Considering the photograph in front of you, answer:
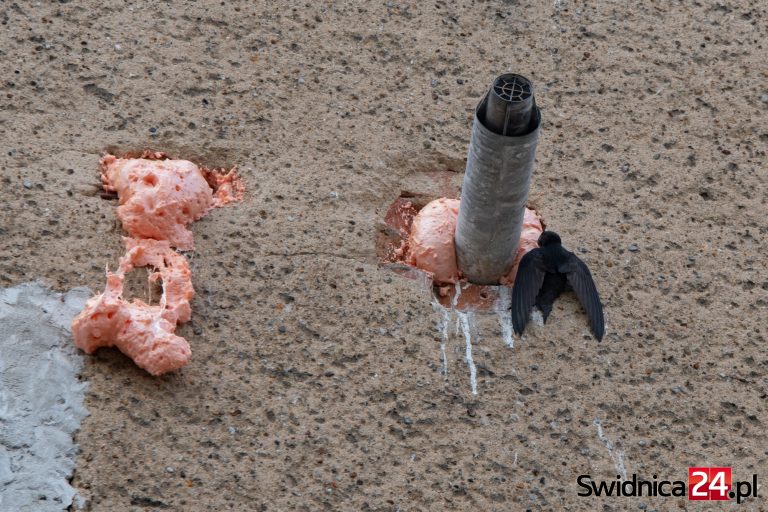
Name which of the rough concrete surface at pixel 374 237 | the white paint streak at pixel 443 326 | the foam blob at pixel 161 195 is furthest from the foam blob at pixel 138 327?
the white paint streak at pixel 443 326

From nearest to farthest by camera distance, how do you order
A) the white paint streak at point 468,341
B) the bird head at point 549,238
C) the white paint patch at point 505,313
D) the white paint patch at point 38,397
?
the white paint patch at point 38,397
the white paint streak at point 468,341
the white paint patch at point 505,313
the bird head at point 549,238

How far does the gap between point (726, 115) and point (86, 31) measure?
2.55 metres

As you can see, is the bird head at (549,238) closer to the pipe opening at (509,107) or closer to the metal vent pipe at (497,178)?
the metal vent pipe at (497,178)

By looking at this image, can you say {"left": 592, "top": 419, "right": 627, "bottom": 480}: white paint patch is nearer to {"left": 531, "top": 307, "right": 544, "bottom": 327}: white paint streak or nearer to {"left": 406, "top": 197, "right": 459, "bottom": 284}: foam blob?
{"left": 531, "top": 307, "right": 544, "bottom": 327}: white paint streak

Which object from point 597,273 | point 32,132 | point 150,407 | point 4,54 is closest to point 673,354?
point 597,273

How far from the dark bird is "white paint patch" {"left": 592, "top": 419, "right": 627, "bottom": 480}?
0.34m

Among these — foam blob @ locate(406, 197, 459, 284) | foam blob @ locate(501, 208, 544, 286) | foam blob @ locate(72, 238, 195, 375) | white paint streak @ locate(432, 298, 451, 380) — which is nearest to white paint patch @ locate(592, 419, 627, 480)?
white paint streak @ locate(432, 298, 451, 380)

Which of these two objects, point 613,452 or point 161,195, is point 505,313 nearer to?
point 613,452

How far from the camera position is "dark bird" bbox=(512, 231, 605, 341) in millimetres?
3873

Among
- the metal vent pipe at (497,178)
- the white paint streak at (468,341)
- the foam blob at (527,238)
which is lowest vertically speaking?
the white paint streak at (468,341)

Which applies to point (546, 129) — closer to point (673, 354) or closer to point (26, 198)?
point (673, 354)

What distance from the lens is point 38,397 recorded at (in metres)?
3.46

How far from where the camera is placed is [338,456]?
11.4 feet

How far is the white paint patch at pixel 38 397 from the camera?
330 cm
